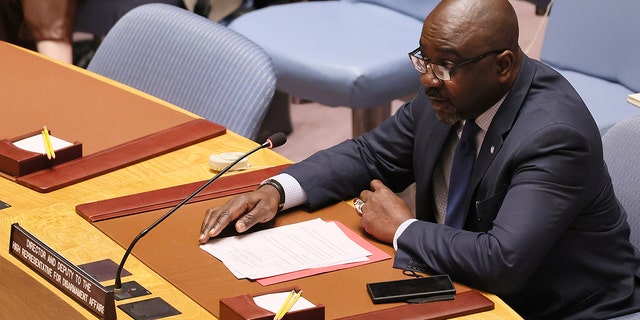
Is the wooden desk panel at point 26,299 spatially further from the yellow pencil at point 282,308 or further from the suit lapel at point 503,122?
the suit lapel at point 503,122

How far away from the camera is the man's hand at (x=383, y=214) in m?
2.21

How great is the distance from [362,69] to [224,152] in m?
1.18

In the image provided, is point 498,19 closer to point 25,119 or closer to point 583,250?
point 583,250

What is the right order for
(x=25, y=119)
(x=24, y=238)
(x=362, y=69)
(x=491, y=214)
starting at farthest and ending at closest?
1. (x=362, y=69)
2. (x=25, y=119)
3. (x=491, y=214)
4. (x=24, y=238)

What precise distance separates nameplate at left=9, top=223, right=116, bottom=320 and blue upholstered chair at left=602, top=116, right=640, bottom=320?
3.79ft

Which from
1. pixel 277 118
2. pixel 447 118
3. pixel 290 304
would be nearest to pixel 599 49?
pixel 447 118

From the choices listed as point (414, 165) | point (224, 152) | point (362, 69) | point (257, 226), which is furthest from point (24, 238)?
point (362, 69)

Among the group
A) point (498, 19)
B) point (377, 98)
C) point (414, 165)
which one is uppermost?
point (498, 19)

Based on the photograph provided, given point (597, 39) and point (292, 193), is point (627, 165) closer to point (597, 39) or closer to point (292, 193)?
point (292, 193)

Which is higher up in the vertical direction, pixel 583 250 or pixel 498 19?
pixel 498 19

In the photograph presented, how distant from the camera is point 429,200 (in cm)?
249

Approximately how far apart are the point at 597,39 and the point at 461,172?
1.41 metres

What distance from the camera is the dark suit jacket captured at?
206 centimetres

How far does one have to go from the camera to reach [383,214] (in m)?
2.25
